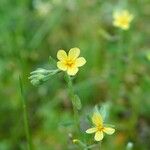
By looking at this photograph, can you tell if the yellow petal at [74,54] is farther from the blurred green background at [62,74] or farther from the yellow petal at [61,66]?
the blurred green background at [62,74]

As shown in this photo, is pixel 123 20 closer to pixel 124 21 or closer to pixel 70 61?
pixel 124 21

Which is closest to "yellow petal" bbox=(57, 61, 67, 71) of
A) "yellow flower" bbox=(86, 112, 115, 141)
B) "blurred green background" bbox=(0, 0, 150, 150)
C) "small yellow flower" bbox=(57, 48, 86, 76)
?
"small yellow flower" bbox=(57, 48, 86, 76)

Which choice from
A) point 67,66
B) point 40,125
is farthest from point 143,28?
point 67,66

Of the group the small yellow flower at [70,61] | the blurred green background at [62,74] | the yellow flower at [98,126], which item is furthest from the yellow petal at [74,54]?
the blurred green background at [62,74]

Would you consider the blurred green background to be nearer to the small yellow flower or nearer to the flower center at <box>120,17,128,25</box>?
the flower center at <box>120,17,128,25</box>

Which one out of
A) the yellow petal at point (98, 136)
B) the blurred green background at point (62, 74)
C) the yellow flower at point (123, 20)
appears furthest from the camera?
the blurred green background at point (62, 74)

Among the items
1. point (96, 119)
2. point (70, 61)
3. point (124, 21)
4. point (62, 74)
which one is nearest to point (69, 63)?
point (70, 61)
